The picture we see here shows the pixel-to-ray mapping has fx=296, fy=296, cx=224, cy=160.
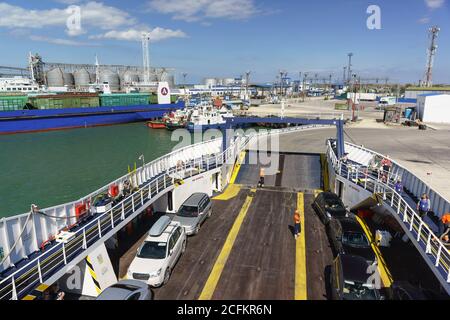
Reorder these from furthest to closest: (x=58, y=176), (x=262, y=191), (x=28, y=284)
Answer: (x=58, y=176), (x=262, y=191), (x=28, y=284)

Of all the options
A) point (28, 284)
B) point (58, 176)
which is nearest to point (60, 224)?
point (28, 284)

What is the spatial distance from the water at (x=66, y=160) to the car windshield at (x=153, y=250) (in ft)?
68.9

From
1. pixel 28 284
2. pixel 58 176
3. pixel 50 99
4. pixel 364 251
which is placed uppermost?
pixel 50 99

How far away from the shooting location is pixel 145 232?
1778 cm

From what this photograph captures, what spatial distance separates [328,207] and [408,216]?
4.59 m

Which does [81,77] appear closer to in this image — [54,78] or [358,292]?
[54,78]

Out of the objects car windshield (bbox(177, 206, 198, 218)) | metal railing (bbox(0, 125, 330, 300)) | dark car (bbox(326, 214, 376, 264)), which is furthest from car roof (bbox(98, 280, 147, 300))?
dark car (bbox(326, 214, 376, 264))

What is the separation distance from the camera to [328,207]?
18.3m

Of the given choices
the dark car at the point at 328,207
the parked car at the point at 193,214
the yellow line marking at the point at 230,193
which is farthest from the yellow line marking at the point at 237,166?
the dark car at the point at 328,207

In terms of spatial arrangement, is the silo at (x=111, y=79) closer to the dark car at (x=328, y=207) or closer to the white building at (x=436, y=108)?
the white building at (x=436, y=108)

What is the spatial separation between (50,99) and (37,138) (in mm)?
19494

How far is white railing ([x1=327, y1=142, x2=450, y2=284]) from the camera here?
1034 cm

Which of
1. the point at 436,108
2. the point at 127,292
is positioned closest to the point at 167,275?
the point at 127,292

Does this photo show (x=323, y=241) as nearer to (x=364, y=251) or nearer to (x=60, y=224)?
(x=364, y=251)
